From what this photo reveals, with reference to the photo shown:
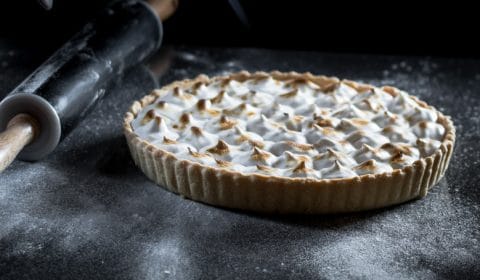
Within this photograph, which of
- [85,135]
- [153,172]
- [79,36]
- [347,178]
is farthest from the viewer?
[79,36]

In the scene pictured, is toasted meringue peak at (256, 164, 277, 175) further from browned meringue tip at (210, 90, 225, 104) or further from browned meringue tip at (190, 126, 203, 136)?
browned meringue tip at (210, 90, 225, 104)

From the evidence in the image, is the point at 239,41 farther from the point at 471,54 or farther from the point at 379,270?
the point at 379,270

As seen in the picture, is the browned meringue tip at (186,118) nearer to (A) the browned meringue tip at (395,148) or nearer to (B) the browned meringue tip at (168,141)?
(B) the browned meringue tip at (168,141)

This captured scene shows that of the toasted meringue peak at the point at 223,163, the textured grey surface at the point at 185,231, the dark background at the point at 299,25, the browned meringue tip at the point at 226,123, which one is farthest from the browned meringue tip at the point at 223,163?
the dark background at the point at 299,25

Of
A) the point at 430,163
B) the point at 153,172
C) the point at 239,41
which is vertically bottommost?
the point at 239,41

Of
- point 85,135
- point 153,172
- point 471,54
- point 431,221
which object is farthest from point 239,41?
point 431,221

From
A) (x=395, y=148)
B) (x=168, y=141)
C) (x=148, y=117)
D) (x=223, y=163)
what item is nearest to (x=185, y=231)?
(x=223, y=163)

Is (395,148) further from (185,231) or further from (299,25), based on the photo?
(299,25)

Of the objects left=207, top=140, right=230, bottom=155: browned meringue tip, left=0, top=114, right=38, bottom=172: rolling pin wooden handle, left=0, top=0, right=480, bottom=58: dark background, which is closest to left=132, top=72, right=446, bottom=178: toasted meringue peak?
left=207, top=140, right=230, bottom=155: browned meringue tip
